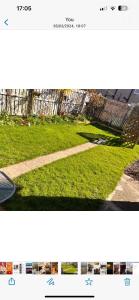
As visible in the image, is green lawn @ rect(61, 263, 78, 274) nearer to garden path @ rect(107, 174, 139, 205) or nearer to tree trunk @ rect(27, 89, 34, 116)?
garden path @ rect(107, 174, 139, 205)

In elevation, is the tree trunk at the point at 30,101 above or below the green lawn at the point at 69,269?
above

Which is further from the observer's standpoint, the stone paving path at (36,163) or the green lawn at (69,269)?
the stone paving path at (36,163)

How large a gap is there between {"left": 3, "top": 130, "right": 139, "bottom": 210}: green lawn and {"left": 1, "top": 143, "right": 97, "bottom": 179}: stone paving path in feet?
0.46

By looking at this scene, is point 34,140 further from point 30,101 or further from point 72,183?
point 30,101

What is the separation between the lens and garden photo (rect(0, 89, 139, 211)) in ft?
15.7

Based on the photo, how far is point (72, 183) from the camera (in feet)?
17.9

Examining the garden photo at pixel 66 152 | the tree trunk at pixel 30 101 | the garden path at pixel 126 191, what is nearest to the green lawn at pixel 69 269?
the garden photo at pixel 66 152

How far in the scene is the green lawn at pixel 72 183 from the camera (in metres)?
4.51
